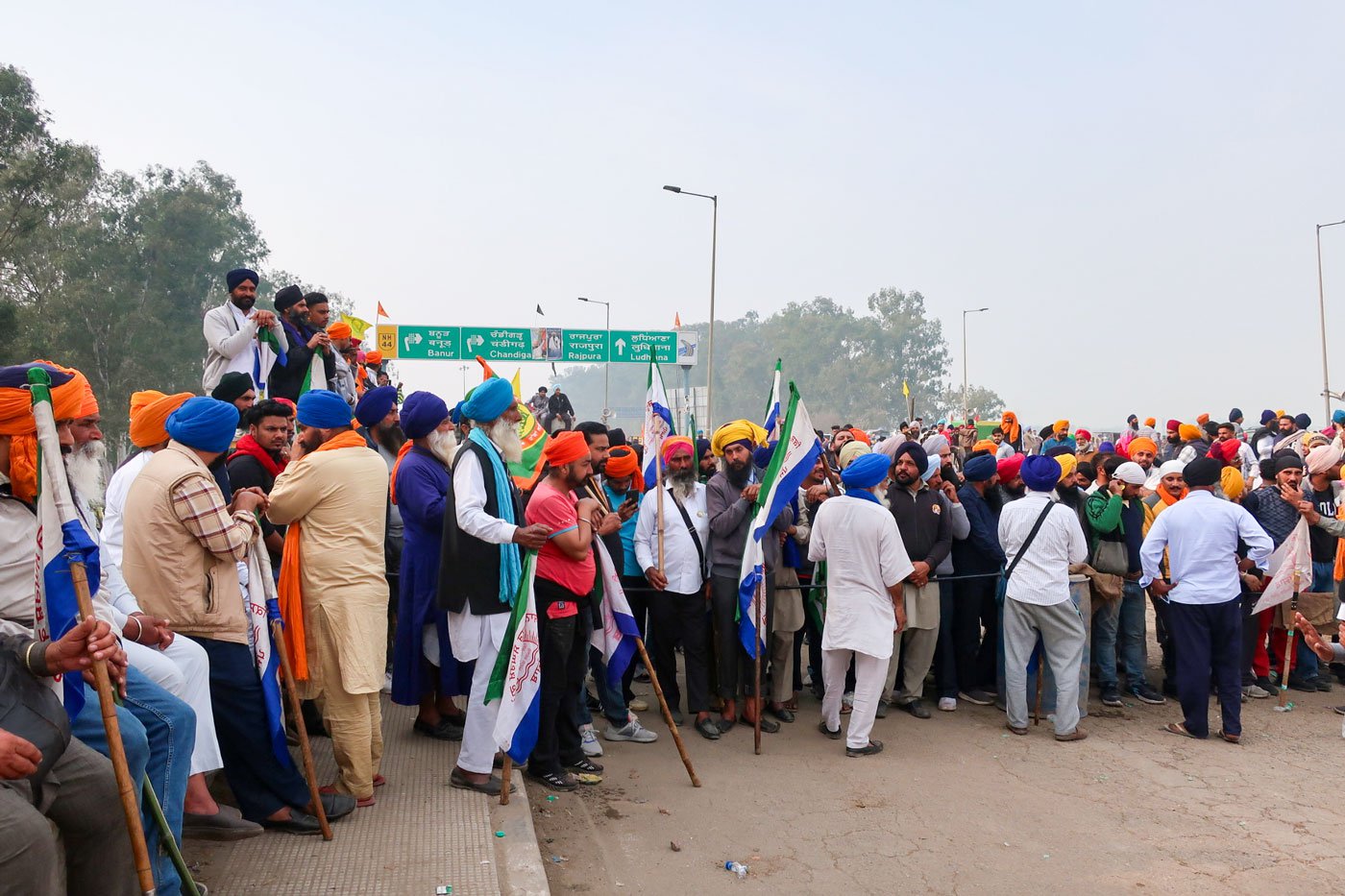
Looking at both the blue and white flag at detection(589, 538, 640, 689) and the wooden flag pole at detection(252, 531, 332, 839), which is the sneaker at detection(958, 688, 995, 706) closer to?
the blue and white flag at detection(589, 538, 640, 689)

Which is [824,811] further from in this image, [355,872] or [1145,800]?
[355,872]

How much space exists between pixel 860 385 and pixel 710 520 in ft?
324

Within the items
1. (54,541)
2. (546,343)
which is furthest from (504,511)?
(546,343)

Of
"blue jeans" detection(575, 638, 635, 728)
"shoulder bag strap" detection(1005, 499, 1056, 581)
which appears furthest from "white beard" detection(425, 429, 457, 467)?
"shoulder bag strap" detection(1005, 499, 1056, 581)

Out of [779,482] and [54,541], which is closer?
[54,541]

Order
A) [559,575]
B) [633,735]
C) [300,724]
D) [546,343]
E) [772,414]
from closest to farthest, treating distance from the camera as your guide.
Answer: [300,724] → [559,575] → [633,735] → [772,414] → [546,343]

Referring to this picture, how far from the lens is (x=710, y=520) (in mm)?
6949

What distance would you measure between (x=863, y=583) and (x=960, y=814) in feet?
5.27

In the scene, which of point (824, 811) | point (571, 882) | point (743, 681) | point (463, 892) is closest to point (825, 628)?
point (743, 681)

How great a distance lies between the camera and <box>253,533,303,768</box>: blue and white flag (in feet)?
13.8

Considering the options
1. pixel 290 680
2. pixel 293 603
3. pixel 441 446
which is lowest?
pixel 290 680

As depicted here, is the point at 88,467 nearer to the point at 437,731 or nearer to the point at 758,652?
the point at 437,731

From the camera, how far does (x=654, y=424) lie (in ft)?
21.8

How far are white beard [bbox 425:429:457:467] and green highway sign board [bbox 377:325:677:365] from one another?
102 feet
